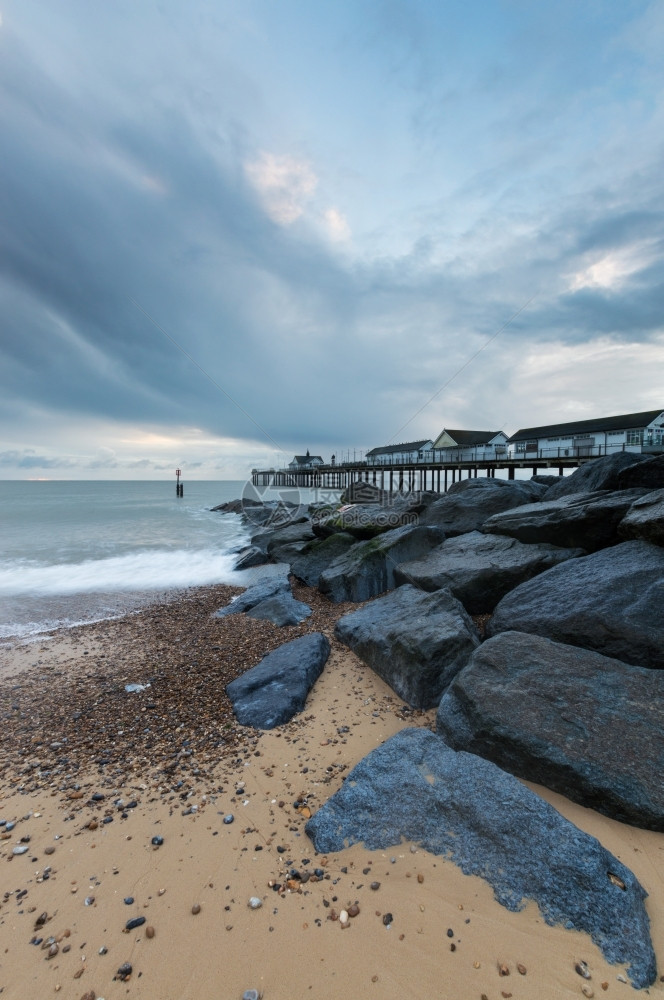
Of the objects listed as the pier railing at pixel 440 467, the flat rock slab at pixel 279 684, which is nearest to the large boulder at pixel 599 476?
the flat rock slab at pixel 279 684

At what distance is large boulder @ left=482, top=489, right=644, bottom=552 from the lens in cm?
590

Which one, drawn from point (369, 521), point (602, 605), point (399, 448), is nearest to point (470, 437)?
point (399, 448)

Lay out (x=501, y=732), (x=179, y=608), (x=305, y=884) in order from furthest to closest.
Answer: (x=179, y=608), (x=501, y=732), (x=305, y=884)

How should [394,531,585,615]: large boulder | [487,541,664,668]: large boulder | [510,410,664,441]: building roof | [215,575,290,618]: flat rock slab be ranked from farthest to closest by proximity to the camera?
[510,410,664,441]: building roof
[215,575,290,618]: flat rock slab
[394,531,585,615]: large boulder
[487,541,664,668]: large boulder

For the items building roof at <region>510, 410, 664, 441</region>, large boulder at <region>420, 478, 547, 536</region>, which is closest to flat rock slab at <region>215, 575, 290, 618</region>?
large boulder at <region>420, 478, 547, 536</region>

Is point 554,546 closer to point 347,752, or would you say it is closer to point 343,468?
point 347,752

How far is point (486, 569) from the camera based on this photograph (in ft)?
19.7

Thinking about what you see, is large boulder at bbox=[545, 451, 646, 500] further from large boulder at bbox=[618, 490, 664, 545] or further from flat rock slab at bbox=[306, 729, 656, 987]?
flat rock slab at bbox=[306, 729, 656, 987]

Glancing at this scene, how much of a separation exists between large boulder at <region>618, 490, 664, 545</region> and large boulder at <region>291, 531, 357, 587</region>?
5831 millimetres

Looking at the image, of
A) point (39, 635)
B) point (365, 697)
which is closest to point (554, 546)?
point (365, 697)

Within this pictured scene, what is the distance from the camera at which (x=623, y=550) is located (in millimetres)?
4906

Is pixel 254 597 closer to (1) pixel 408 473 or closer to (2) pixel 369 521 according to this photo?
(2) pixel 369 521

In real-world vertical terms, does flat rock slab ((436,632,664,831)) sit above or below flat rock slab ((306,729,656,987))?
above

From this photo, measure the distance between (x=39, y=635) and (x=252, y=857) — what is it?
7094 millimetres
